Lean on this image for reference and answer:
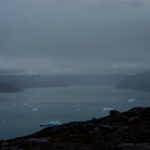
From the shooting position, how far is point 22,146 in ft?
55.6

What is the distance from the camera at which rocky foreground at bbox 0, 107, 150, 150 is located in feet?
45.0

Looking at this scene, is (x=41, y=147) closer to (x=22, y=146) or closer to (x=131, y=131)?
(x=22, y=146)

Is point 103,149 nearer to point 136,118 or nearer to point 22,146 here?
point 22,146

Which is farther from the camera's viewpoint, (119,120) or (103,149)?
(119,120)

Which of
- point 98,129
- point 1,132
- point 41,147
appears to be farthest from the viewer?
point 1,132

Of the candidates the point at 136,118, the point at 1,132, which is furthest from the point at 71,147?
the point at 1,132

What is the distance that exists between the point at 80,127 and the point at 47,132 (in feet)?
Answer: 10.7

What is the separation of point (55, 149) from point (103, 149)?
295 centimetres

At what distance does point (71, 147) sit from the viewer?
577 inches

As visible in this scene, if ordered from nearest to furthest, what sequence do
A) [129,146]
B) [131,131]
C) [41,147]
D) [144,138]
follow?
[129,146], [144,138], [41,147], [131,131]

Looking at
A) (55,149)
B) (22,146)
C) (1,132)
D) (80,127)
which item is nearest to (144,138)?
(55,149)

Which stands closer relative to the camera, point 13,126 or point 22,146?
point 22,146

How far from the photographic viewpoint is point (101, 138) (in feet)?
54.0

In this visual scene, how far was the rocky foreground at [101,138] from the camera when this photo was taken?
45.0 feet
